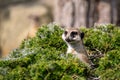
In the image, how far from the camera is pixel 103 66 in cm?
684

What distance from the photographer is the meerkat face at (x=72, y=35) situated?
8.00m

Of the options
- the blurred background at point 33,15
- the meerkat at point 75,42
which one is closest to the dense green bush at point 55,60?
the meerkat at point 75,42

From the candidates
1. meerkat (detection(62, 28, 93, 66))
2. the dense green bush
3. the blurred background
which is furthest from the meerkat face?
the blurred background

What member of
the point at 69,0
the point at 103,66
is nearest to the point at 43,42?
the point at 103,66

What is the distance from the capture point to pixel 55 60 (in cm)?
699

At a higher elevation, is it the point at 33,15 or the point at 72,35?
the point at 72,35

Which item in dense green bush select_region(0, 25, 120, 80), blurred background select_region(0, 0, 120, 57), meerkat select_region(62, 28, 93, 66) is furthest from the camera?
blurred background select_region(0, 0, 120, 57)

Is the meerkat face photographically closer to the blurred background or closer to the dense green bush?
the dense green bush

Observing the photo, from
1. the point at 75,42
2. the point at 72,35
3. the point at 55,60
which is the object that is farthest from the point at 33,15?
the point at 55,60

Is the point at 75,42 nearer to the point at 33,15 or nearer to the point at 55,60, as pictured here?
the point at 55,60

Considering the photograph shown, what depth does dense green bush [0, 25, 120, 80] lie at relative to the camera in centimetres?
663

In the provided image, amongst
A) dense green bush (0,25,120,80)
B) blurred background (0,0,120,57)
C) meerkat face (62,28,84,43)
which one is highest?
meerkat face (62,28,84,43)

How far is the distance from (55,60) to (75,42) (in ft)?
4.25

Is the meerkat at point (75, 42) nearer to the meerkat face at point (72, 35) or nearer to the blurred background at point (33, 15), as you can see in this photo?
the meerkat face at point (72, 35)
